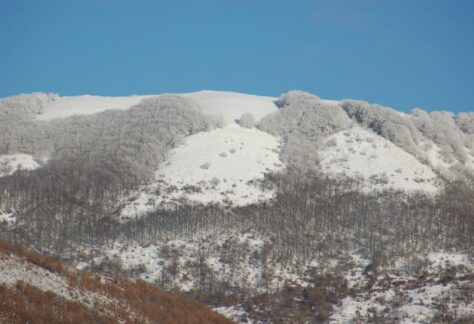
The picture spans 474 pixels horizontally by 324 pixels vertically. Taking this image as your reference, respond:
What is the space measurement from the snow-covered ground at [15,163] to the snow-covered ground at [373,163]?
51.6 meters

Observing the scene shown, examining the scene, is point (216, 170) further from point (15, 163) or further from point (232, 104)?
point (232, 104)

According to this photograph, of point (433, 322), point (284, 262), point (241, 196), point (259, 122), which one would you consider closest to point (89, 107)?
point (259, 122)

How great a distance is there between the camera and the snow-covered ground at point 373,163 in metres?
106

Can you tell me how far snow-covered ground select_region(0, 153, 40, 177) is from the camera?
111938 mm

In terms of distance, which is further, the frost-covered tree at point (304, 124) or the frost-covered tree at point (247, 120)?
the frost-covered tree at point (247, 120)

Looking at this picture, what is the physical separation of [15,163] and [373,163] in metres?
62.6

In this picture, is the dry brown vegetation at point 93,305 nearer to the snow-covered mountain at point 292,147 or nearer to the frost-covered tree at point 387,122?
the snow-covered mountain at point 292,147

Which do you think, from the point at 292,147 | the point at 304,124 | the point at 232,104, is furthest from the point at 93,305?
the point at 232,104

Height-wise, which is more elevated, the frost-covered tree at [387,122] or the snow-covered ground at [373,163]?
the frost-covered tree at [387,122]

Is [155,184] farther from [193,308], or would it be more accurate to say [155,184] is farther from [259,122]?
[193,308]

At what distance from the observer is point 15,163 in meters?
116

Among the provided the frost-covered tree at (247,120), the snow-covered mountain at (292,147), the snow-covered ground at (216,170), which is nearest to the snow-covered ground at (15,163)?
the snow-covered mountain at (292,147)

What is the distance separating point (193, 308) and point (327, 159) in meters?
83.1

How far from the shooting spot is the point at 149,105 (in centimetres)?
14100
